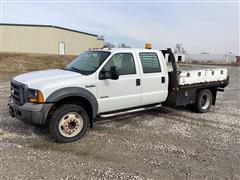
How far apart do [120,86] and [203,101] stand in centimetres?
341

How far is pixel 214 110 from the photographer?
7340 mm

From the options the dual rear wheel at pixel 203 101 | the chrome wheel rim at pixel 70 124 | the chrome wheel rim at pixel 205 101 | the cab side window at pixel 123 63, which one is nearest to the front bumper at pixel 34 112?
the chrome wheel rim at pixel 70 124

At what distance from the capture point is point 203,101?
7.03 metres

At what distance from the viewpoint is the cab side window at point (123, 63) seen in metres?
4.92

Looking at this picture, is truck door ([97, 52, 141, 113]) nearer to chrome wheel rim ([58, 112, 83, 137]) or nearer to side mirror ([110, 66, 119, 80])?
side mirror ([110, 66, 119, 80])

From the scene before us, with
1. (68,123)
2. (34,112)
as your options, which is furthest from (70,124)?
(34,112)

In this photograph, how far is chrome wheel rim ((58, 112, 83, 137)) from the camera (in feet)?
14.5

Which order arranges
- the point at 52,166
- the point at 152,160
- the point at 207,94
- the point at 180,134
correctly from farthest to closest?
the point at 207,94, the point at 180,134, the point at 152,160, the point at 52,166

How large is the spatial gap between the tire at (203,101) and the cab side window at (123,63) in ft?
8.85

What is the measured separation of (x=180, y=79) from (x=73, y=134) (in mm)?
3286

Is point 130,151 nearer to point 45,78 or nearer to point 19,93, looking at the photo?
point 45,78

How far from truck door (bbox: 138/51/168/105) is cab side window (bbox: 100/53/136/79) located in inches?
11.2

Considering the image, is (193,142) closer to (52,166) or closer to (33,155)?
(52,166)

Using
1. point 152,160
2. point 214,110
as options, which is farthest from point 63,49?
point 152,160
